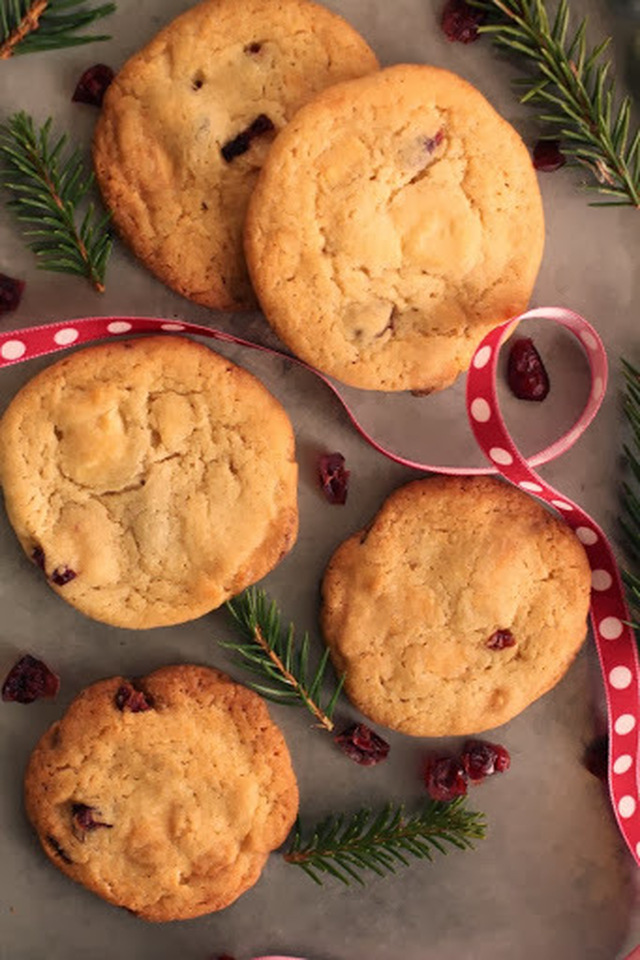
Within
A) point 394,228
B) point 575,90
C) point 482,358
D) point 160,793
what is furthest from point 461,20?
point 160,793

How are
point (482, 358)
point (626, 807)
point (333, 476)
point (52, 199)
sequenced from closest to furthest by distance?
point (52, 199)
point (482, 358)
point (333, 476)
point (626, 807)

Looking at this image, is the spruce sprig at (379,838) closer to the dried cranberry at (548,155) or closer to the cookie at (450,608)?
the cookie at (450,608)

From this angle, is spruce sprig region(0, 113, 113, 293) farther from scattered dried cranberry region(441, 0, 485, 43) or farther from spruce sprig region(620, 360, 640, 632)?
spruce sprig region(620, 360, 640, 632)

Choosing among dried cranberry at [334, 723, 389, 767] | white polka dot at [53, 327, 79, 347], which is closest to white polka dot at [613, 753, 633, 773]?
dried cranberry at [334, 723, 389, 767]

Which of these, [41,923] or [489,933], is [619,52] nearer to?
[489,933]

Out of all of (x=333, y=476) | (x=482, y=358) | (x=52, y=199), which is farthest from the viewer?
(x=333, y=476)

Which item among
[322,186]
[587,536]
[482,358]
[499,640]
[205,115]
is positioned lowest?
[499,640]

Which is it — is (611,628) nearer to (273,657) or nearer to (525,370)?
(525,370)
